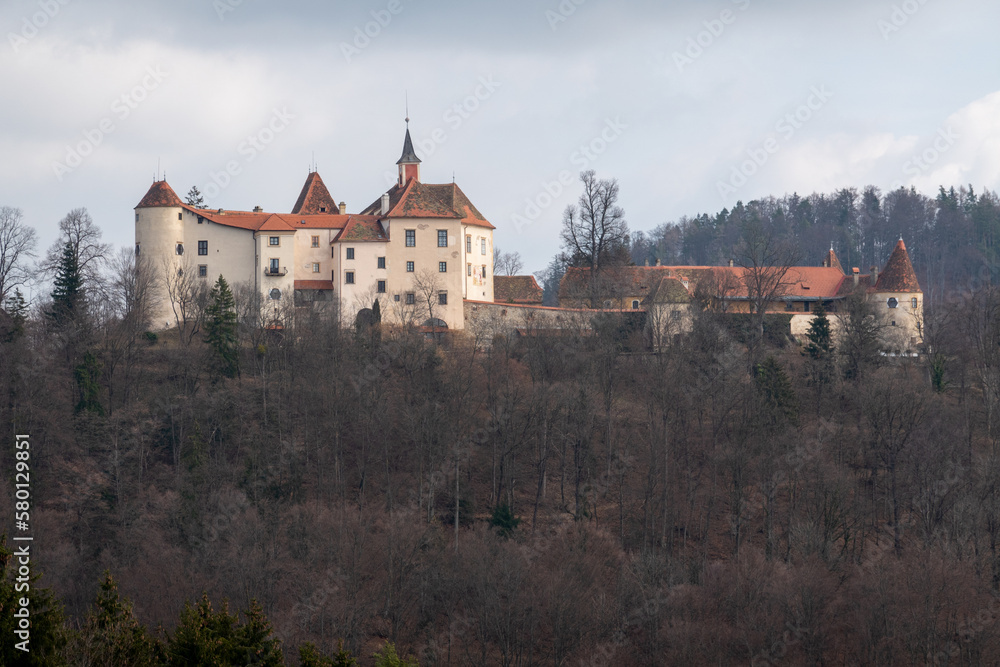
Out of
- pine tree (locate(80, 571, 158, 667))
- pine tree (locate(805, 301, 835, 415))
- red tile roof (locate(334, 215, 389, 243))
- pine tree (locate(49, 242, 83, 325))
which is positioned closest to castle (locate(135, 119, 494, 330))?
red tile roof (locate(334, 215, 389, 243))

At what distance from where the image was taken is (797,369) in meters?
57.2

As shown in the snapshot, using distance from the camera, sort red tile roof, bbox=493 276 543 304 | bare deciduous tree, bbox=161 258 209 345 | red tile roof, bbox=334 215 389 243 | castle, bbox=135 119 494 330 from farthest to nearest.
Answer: red tile roof, bbox=493 276 543 304 → red tile roof, bbox=334 215 389 243 → castle, bbox=135 119 494 330 → bare deciduous tree, bbox=161 258 209 345

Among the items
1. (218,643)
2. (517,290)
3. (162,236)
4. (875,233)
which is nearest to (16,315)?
(162,236)

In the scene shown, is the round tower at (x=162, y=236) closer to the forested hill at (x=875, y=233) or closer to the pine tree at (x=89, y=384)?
the pine tree at (x=89, y=384)

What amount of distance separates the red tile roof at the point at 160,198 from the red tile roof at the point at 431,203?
430 inches

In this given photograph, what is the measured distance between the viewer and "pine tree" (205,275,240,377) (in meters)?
54.1

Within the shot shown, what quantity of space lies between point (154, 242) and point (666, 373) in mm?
28318

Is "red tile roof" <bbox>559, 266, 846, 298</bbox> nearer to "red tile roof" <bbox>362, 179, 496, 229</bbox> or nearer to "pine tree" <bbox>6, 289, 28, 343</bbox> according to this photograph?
"red tile roof" <bbox>362, 179, 496, 229</bbox>

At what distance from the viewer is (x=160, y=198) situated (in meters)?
63.0

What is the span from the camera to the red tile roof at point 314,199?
66.9 meters

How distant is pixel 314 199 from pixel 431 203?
28.1 feet

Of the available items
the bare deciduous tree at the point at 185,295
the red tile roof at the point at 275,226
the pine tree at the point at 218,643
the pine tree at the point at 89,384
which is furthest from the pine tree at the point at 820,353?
the pine tree at the point at 218,643

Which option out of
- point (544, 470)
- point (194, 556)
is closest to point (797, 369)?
point (544, 470)

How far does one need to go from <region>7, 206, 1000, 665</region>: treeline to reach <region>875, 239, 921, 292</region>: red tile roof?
449 centimetres
